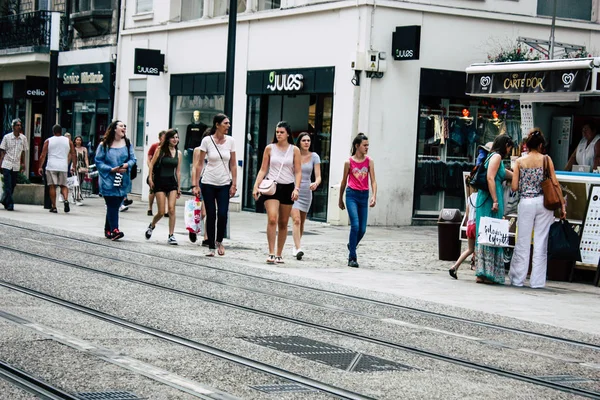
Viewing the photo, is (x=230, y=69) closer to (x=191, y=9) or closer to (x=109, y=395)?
(x=191, y=9)

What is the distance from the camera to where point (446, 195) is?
76.4ft

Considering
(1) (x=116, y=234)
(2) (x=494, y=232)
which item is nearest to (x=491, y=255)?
(2) (x=494, y=232)

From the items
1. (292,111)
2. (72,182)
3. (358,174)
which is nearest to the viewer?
(358,174)

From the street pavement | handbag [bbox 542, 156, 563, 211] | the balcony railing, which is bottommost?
the street pavement

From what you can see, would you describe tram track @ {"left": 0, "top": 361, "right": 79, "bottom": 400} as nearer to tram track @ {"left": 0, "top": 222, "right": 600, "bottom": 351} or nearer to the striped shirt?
tram track @ {"left": 0, "top": 222, "right": 600, "bottom": 351}

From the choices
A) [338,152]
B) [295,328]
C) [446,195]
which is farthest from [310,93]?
[295,328]

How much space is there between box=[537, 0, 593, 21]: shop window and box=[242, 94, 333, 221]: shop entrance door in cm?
544

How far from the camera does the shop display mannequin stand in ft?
91.0

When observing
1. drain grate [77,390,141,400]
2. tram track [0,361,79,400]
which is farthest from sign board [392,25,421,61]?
drain grate [77,390,141,400]

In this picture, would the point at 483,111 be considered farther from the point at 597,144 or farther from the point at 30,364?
the point at 30,364

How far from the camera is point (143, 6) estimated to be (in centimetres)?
3047

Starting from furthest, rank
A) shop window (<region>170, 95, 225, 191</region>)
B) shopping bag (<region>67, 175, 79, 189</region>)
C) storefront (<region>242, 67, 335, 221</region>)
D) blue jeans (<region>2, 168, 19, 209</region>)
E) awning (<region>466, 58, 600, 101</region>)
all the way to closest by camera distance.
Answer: shop window (<region>170, 95, 225, 191</region>)
shopping bag (<region>67, 175, 79, 189</region>)
storefront (<region>242, 67, 335, 221</region>)
blue jeans (<region>2, 168, 19, 209</region>)
awning (<region>466, 58, 600, 101</region>)

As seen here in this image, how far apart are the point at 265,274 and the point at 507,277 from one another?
3706 mm

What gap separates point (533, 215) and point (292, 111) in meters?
11.7
